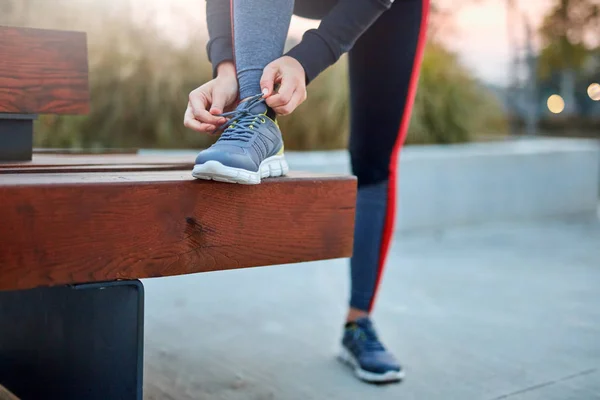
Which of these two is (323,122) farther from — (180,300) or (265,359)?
(265,359)

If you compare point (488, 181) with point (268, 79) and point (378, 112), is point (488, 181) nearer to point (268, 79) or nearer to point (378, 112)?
point (378, 112)

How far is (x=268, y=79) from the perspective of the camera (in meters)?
1.05

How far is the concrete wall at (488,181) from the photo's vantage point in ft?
11.7

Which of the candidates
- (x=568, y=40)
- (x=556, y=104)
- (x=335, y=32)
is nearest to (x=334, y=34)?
(x=335, y=32)

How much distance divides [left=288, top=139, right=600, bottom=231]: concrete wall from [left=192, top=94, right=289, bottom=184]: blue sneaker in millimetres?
2117

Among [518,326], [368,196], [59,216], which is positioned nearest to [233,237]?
[59,216]

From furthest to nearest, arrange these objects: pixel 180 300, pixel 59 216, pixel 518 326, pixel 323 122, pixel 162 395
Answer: pixel 323 122
pixel 180 300
pixel 518 326
pixel 162 395
pixel 59 216

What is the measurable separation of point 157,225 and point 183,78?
11.5ft

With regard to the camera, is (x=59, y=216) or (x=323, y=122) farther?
(x=323, y=122)

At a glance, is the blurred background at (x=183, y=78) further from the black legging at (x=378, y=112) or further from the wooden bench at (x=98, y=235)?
the wooden bench at (x=98, y=235)

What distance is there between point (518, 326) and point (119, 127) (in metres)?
2.88

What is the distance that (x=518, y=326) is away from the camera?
6.26 feet

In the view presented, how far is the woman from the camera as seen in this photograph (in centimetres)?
105

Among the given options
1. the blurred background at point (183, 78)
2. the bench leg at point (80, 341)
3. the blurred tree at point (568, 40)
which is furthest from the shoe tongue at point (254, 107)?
the blurred tree at point (568, 40)
